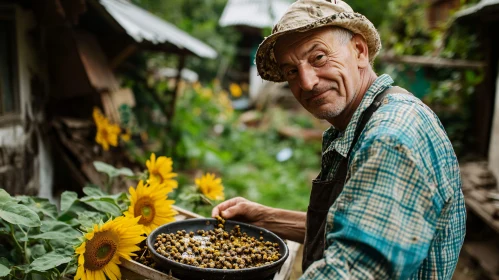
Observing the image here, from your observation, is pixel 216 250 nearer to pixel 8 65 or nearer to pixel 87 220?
pixel 87 220

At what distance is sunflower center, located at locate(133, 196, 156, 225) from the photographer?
2379 mm

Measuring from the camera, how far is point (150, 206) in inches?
95.3

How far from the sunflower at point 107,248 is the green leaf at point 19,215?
1.04 ft

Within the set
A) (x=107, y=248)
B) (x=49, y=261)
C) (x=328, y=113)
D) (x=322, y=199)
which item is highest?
(x=328, y=113)

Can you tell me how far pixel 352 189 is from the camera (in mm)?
1505

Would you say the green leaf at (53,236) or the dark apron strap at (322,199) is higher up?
the dark apron strap at (322,199)

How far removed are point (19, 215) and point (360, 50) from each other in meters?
1.76

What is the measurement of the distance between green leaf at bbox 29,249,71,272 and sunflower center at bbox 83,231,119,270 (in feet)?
0.43

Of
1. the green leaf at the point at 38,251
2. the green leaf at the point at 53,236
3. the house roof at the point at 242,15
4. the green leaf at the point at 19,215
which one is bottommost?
the green leaf at the point at 38,251

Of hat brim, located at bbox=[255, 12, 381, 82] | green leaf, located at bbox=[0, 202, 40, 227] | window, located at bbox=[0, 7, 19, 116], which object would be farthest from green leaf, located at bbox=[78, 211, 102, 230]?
window, located at bbox=[0, 7, 19, 116]

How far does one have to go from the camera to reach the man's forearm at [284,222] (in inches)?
98.0

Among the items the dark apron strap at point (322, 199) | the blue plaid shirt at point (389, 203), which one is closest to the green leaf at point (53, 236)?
the dark apron strap at point (322, 199)

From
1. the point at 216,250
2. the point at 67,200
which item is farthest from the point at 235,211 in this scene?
the point at 67,200

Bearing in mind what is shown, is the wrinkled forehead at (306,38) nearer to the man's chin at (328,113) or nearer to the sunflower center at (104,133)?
the man's chin at (328,113)
